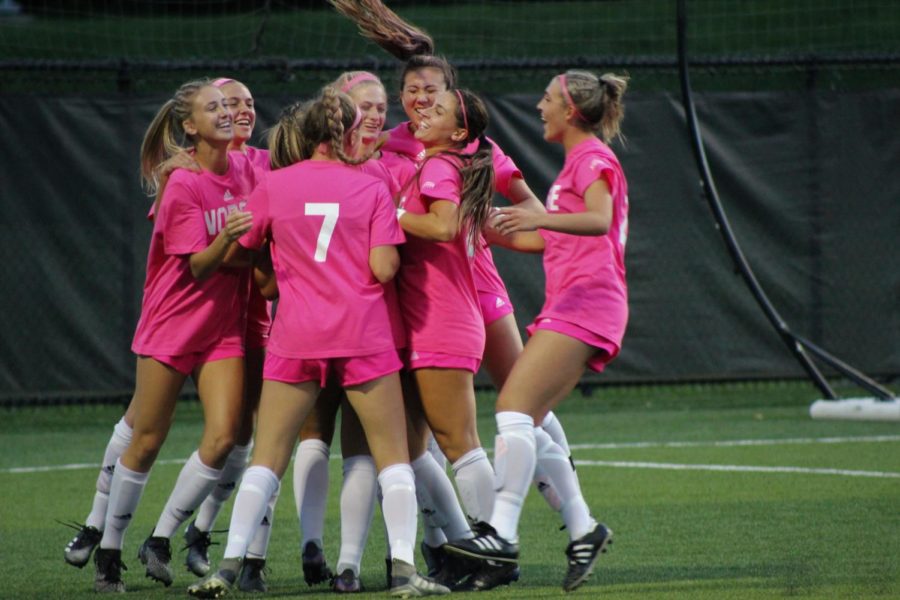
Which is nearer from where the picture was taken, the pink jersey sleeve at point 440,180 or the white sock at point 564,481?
the pink jersey sleeve at point 440,180

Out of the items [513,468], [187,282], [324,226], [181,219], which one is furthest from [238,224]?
[513,468]

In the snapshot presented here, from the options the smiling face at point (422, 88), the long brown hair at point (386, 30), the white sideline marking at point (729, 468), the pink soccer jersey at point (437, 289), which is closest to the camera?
the pink soccer jersey at point (437, 289)

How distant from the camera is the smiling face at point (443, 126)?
534cm

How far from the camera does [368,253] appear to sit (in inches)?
200

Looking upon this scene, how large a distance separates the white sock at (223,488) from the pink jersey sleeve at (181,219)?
35.8 inches

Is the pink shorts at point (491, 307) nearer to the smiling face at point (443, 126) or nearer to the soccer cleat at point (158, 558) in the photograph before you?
the smiling face at point (443, 126)

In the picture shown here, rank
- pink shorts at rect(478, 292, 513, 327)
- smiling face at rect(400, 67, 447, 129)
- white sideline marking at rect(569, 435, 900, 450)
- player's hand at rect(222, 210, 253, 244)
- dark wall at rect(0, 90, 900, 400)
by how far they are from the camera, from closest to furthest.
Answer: player's hand at rect(222, 210, 253, 244) → smiling face at rect(400, 67, 447, 129) → pink shorts at rect(478, 292, 513, 327) → white sideline marking at rect(569, 435, 900, 450) → dark wall at rect(0, 90, 900, 400)

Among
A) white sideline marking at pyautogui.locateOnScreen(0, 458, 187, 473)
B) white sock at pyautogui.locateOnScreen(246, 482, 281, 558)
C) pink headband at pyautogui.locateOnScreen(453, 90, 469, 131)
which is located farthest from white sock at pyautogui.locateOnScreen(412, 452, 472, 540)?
white sideline marking at pyautogui.locateOnScreen(0, 458, 187, 473)

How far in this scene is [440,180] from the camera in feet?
17.1

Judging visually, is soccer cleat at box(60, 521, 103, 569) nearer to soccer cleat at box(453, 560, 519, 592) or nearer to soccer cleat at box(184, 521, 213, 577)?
soccer cleat at box(184, 521, 213, 577)

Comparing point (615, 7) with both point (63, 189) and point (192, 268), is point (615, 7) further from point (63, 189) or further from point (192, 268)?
point (192, 268)

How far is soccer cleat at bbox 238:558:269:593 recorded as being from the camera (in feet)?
17.9

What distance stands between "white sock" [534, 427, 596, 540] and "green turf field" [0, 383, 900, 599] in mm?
239

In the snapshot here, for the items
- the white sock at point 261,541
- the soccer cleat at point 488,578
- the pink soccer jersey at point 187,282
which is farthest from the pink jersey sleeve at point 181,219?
the soccer cleat at point 488,578
